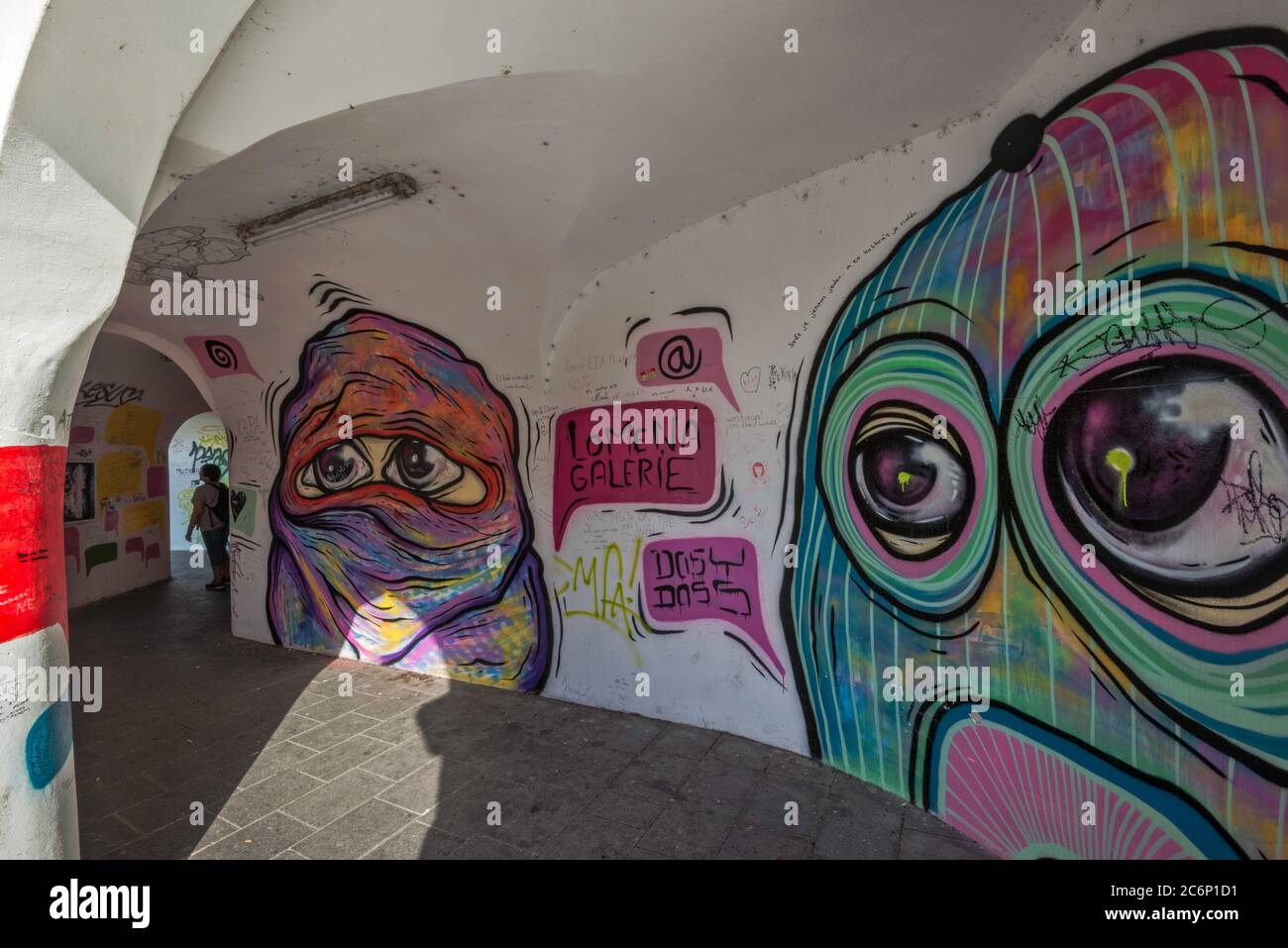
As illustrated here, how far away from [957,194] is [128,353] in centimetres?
999

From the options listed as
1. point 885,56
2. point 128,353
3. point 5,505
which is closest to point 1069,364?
point 885,56

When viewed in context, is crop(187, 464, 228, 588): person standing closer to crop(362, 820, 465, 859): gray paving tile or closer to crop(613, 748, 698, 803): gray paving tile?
crop(362, 820, 465, 859): gray paving tile

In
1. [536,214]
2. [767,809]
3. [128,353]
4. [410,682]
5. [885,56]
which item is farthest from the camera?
[128,353]

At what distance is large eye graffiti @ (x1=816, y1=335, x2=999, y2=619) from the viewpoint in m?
3.16

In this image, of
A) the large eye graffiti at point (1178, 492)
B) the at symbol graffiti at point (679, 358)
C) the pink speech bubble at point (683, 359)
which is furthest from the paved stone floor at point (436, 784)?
the at symbol graffiti at point (679, 358)

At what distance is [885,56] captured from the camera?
2918mm

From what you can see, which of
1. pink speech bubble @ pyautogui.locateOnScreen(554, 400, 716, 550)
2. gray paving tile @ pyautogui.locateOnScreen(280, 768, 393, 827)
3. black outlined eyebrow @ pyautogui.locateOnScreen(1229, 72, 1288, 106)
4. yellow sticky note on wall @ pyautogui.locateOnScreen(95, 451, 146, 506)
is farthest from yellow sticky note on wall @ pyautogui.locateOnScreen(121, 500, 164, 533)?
black outlined eyebrow @ pyautogui.locateOnScreen(1229, 72, 1288, 106)

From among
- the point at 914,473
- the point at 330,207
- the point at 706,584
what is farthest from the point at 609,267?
the point at 914,473

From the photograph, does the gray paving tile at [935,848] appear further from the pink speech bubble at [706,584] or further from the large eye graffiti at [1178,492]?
the large eye graffiti at [1178,492]

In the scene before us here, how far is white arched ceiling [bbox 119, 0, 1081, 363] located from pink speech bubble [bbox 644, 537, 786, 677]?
2.40 meters

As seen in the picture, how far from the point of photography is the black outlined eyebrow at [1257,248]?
2.04 metres

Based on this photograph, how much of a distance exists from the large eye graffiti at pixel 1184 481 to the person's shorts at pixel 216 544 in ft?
36.4

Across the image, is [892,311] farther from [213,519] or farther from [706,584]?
[213,519]

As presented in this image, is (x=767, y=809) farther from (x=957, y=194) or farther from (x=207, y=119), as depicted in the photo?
(x=207, y=119)
